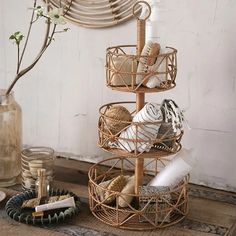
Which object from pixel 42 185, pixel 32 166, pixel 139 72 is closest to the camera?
pixel 139 72

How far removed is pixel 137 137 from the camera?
108 cm

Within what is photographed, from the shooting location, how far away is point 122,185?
3.94 ft

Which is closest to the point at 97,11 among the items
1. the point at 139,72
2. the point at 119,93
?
the point at 119,93

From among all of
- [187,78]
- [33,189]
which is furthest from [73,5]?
[33,189]

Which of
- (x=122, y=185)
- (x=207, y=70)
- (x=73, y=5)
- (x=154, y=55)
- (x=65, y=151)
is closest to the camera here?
(x=154, y=55)

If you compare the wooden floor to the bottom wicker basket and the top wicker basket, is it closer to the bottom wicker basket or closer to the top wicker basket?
the bottom wicker basket

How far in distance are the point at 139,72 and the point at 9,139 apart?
1.58ft

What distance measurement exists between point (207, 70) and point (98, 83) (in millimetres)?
327

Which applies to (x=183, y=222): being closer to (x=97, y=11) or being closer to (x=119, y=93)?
(x=119, y=93)

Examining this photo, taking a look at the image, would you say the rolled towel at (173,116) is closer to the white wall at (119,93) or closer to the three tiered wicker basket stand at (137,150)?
the three tiered wicker basket stand at (137,150)

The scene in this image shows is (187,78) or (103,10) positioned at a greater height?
(103,10)

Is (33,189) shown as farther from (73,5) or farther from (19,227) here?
(73,5)

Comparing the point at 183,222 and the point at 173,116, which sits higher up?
the point at 173,116

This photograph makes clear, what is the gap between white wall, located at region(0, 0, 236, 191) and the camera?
130 cm
